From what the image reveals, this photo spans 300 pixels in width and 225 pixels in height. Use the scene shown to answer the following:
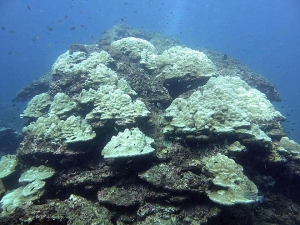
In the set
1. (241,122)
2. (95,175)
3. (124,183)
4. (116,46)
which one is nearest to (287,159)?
(241,122)

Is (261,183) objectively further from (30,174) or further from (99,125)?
(30,174)

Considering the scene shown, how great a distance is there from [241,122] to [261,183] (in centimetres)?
225

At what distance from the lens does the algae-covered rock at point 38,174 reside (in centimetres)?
639

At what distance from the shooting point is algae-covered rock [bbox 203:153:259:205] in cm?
507

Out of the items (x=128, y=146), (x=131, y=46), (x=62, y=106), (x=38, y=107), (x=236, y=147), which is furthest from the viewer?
(x=131, y=46)

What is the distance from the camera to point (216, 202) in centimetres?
504

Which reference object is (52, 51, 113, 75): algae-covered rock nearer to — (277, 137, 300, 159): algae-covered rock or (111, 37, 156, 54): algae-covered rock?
(111, 37, 156, 54): algae-covered rock

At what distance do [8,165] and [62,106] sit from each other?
115 inches

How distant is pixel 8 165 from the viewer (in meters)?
7.70

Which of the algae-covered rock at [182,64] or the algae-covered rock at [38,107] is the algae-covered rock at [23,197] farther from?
the algae-covered rock at [182,64]

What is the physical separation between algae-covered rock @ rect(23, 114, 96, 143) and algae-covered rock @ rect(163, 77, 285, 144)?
2682mm

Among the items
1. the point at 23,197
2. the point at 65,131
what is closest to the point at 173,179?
the point at 65,131

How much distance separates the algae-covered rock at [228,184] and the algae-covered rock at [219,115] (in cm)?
97

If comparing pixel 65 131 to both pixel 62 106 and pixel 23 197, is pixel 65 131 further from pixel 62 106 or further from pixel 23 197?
pixel 23 197
